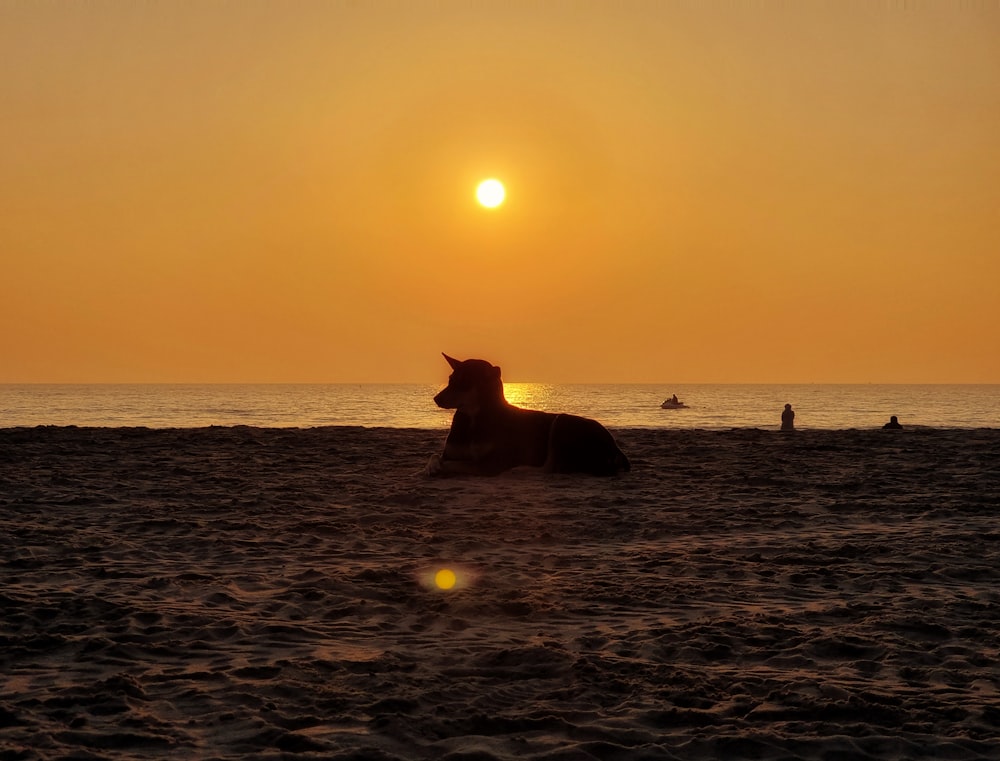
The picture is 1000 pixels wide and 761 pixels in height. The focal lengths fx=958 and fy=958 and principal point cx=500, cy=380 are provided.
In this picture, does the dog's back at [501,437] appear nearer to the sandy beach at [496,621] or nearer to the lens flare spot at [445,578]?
the sandy beach at [496,621]

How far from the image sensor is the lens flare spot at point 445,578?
7.72 metres

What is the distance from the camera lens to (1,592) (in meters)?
7.15

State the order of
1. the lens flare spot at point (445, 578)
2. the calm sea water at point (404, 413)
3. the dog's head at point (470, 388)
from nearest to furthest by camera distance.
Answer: the lens flare spot at point (445, 578)
the dog's head at point (470, 388)
the calm sea water at point (404, 413)

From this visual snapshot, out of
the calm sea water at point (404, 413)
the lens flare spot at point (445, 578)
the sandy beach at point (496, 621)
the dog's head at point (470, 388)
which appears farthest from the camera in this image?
the calm sea water at point (404, 413)

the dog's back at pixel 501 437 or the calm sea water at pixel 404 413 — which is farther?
the calm sea water at pixel 404 413

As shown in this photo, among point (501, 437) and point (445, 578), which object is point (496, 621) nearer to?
point (445, 578)

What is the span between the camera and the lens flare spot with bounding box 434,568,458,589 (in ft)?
25.3

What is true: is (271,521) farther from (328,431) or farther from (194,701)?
(328,431)

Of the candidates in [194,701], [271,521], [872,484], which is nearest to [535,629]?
[194,701]

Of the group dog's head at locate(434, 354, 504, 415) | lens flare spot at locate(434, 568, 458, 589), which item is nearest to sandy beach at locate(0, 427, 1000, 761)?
lens flare spot at locate(434, 568, 458, 589)

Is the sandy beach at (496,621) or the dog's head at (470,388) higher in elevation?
the dog's head at (470,388)

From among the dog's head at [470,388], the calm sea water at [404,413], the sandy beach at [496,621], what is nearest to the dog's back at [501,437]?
the dog's head at [470,388]

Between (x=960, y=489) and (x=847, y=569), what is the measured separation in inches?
241

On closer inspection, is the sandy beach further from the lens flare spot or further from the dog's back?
the dog's back
